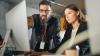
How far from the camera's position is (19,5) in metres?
2.70

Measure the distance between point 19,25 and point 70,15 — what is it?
93cm

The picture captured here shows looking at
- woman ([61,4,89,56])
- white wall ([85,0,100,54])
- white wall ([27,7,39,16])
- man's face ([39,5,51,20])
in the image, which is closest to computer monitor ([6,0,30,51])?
white wall ([27,7,39,16])

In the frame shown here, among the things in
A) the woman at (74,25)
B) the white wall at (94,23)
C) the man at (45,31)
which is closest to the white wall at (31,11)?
the man at (45,31)

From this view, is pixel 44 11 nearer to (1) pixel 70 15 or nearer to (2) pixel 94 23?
(1) pixel 70 15

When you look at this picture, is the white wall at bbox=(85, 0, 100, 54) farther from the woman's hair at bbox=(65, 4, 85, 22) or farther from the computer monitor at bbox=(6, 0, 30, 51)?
the computer monitor at bbox=(6, 0, 30, 51)

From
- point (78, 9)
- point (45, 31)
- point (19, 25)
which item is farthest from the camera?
point (19, 25)

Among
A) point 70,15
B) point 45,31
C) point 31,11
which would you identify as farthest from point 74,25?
point 31,11

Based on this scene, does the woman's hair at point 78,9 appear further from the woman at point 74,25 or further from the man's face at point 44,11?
the man's face at point 44,11

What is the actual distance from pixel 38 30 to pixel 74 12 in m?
0.59

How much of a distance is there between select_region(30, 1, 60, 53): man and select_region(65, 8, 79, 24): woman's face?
16 cm

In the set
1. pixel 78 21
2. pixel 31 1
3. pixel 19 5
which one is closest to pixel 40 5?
pixel 31 1

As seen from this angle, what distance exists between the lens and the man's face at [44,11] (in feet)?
7.49

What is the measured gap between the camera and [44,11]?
2.35m

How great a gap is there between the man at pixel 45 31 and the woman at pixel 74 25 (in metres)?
0.15
